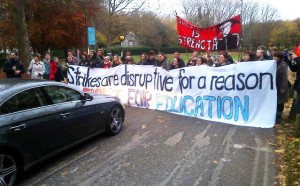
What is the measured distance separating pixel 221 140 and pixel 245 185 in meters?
2.03

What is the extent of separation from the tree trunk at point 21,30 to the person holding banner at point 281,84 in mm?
11358

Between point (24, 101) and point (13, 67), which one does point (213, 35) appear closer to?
point (13, 67)

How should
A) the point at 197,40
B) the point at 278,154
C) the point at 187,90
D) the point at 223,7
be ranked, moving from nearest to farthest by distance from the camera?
the point at 278,154 < the point at 187,90 < the point at 197,40 < the point at 223,7

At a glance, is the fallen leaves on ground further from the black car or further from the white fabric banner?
the black car

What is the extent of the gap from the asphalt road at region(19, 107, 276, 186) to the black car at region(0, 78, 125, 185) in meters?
0.35

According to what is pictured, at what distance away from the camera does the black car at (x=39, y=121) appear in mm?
4422

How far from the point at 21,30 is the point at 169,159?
11877 mm

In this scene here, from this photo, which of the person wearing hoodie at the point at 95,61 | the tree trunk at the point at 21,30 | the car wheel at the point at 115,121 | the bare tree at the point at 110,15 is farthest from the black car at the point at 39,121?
the bare tree at the point at 110,15

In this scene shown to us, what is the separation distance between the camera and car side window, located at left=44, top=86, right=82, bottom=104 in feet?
17.9

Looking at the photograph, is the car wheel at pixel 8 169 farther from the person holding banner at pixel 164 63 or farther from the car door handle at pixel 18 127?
the person holding banner at pixel 164 63

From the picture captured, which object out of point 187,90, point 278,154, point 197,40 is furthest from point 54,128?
point 197,40

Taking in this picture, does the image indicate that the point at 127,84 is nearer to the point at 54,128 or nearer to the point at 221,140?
the point at 221,140

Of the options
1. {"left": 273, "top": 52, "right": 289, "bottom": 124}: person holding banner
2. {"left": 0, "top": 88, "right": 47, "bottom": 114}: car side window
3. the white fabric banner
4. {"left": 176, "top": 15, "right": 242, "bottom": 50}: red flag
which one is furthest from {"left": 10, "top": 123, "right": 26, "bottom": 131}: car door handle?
{"left": 176, "top": 15, "right": 242, "bottom": 50}: red flag

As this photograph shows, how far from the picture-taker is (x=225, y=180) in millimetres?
4719
